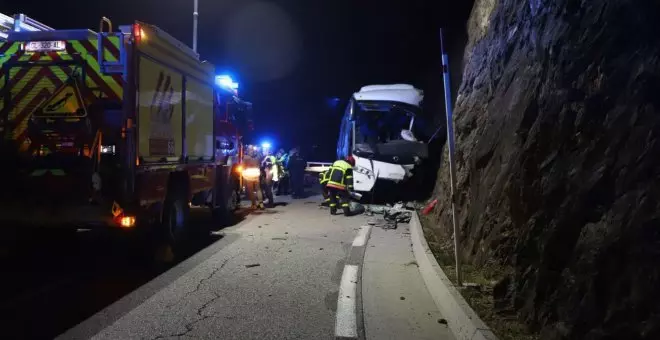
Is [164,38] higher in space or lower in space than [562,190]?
higher

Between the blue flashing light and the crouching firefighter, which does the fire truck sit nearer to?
the blue flashing light

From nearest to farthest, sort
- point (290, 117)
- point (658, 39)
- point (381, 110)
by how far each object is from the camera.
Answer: point (658, 39) → point (381, 110) → point (290, 117)

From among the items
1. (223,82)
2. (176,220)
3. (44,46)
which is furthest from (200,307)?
(223,82)

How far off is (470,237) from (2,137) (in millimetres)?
6491

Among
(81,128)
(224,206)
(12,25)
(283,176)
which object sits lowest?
(224,206)

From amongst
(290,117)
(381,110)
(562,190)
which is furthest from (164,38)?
(290,117)

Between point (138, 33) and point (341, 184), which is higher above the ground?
point (138, 33)

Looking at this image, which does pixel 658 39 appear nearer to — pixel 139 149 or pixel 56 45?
pixel 139 149

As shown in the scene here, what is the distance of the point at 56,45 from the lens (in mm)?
6641

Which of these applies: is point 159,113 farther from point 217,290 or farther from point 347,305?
point 347,305

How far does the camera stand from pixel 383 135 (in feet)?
53.2

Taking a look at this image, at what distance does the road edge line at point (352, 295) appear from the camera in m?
4.59

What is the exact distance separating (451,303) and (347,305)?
1147mm

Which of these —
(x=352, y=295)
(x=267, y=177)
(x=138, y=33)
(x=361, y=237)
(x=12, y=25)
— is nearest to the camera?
(x=352, y=295)
